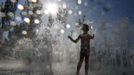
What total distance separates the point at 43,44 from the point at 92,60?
1093 cm

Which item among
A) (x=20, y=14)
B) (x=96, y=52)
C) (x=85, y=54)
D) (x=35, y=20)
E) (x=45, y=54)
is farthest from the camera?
(x=35, y=20)

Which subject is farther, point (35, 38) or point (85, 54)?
point (35, 38)

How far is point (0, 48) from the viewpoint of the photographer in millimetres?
34812

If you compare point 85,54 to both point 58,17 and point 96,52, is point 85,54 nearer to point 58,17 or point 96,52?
point 96,52

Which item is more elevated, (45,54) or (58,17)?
(58,17)

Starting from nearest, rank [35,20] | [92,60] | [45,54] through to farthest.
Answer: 1. [92,60]
2. [45,54]
3. [35,20]

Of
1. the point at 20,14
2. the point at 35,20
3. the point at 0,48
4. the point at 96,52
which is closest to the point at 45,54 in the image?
the point at 96,52

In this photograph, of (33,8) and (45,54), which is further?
(33,8)

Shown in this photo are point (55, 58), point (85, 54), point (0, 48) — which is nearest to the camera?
point (85, 54)

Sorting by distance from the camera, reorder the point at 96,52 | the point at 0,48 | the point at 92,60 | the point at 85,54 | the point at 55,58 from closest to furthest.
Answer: the point at 85,54 < the point at 92,60 < the point at 96,52 < the point at 55,58 < the point at 0,48

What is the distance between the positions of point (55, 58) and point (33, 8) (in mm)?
9240

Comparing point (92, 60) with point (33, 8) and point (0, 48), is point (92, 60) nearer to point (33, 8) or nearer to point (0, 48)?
point (0, 48)

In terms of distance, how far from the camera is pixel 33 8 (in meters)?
38.2

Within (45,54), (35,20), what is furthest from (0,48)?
(45,54)
